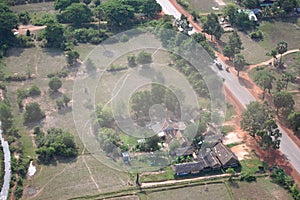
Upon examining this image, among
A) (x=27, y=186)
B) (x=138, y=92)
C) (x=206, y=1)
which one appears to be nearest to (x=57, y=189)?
(x=27, y=186)

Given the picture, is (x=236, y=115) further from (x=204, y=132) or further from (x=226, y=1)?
(x=226, y=1)

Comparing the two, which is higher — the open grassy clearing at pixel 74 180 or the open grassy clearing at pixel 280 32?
the open grassy clearing at pixel 280 32

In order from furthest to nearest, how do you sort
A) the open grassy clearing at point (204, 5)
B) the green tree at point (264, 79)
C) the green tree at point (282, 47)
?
1. the open grassy clearing at point (204, 5)
2. the green tree at point (282, 47)
3. the green tree at point (264, 79)

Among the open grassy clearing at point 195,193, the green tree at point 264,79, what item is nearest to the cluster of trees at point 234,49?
the green tree at point 264,79

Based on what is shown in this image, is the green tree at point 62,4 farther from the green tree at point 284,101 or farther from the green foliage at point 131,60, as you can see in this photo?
the green tree at point 284,101

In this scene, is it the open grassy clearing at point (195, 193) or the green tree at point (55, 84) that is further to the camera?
the green tree at point (55, 84)

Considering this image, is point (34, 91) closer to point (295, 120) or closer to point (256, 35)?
point (295, 120)
